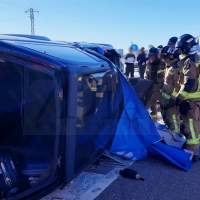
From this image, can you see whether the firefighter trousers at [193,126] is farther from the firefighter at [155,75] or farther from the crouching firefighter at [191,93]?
the firefighter at [155,75]

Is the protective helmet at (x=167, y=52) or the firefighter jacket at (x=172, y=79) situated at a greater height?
the protective helmet at (x=167, y=52)

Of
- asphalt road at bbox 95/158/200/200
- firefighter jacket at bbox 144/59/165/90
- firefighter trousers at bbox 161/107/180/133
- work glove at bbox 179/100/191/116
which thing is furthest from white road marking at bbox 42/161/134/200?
firefighter jacket at bbox 144/59/165/90

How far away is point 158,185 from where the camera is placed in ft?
10.8

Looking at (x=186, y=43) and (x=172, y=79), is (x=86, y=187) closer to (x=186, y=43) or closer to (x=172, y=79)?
(x=186, y=43)

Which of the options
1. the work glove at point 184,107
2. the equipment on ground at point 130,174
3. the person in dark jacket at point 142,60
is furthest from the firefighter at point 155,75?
the person in dark jacket at point 142,60

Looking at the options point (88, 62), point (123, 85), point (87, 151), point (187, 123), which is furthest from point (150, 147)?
point (88, 62)

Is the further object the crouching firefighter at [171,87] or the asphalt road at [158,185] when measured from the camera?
the crouching firefighter at [171,87]

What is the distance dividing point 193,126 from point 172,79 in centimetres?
128

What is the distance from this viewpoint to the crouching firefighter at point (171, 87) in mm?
5102

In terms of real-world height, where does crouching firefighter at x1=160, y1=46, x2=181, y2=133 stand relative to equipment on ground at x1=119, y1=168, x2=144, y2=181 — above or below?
above

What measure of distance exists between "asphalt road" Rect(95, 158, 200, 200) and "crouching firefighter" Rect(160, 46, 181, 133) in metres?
1.45

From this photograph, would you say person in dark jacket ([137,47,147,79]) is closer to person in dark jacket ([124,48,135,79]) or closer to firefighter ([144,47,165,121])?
person in dark jacket ([124,48,135,79])

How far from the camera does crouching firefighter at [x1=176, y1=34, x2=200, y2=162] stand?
13.1ft

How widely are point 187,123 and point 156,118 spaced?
2.22m
